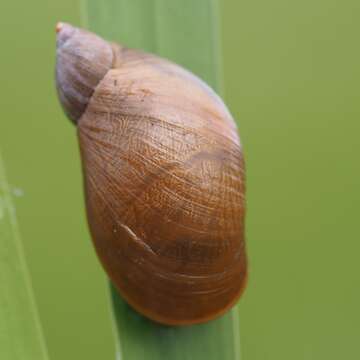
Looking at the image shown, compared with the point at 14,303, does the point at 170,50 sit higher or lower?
higher

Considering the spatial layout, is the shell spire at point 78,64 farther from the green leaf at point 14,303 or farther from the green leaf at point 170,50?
the green leaf at point 14,303

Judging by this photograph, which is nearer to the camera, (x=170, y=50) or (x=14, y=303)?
(x=14, y=303)

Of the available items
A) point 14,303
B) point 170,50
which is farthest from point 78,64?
point 14,303

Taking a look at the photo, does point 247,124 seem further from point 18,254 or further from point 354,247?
point 18,254

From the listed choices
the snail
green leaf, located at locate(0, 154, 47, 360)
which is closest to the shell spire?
the snail

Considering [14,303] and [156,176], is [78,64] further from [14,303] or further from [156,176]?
[14,303]
